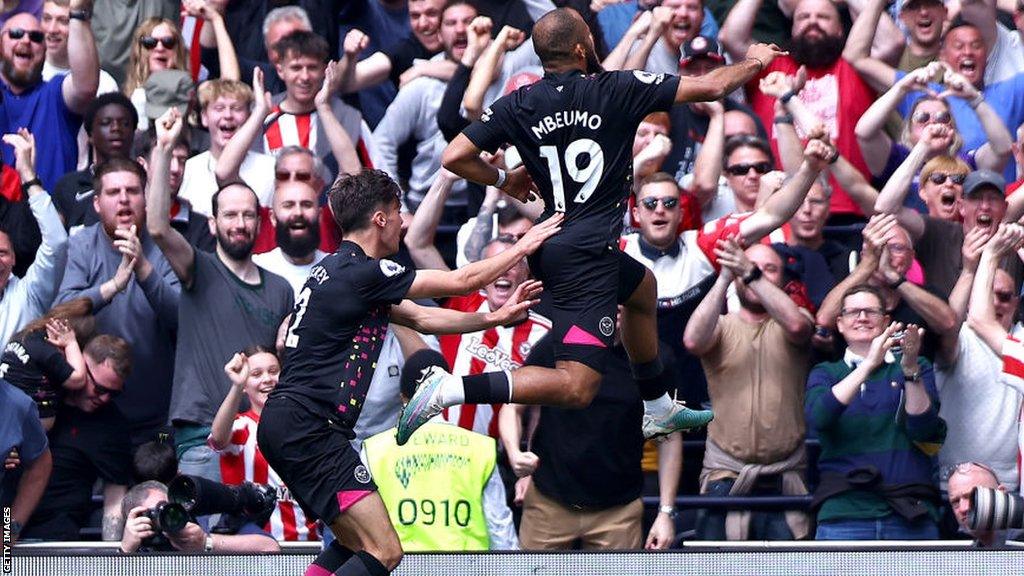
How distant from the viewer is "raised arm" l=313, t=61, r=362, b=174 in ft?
38.6

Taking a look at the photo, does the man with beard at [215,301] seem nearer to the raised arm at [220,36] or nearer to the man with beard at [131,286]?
the man with beard at [131,286]

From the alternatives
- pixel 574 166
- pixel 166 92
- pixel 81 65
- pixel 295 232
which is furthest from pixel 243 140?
pixel 574 166

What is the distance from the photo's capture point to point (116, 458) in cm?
1080

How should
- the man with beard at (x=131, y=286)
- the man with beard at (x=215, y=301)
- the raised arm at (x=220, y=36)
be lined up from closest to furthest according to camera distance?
the man with beard at (x=215, y=301) → the man with beard at (x=131, y=286) → the raised arm at (x=220, y=36)

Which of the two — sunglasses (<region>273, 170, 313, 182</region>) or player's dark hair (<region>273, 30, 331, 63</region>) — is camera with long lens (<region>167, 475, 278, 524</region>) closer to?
sunglasses (<region>273, 170, 313, 182</region>)

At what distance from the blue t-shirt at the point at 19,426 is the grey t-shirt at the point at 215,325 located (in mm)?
1282

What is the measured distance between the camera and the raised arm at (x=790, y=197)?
10.1 meters

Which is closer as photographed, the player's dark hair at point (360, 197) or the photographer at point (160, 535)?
the player's dark hair at point (360, 197)

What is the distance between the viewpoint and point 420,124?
40.0 ft

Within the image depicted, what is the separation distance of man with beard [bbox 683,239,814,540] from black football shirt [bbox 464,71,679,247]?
1946mm

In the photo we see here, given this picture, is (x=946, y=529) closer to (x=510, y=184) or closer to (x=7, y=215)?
(x=510, y=184)

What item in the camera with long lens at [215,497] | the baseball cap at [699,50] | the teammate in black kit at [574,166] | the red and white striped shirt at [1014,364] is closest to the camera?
the teammate in black kit at [574,166]

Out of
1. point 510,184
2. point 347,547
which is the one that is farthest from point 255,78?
point 347,547

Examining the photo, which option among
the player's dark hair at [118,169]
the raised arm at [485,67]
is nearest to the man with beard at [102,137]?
the player's dark hair at [118,169]
